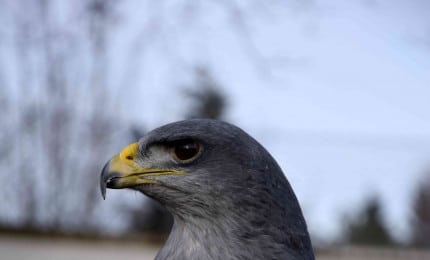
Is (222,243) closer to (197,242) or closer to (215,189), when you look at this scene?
(197,242)

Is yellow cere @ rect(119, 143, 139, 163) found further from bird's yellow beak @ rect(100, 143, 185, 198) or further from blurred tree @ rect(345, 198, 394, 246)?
blurred tree @ rect(345, 198, 394, 246)

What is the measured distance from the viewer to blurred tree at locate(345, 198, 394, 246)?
28375mm

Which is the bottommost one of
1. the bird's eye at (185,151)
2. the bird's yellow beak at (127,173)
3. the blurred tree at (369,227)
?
the bird's yellow beak at (127,173)

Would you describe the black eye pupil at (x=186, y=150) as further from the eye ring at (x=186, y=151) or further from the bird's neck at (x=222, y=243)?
the bird's neck at (x=222, y=243)

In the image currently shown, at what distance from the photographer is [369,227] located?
2992 centimetres

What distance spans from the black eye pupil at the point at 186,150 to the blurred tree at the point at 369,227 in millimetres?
25461

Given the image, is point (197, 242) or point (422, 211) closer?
point (197, 242)

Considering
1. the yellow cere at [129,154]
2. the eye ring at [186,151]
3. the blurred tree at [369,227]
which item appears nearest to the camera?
the eye ring at [186,151]

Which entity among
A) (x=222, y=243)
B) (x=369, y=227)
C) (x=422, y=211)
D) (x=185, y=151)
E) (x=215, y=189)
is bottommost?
(x=222, y=243)

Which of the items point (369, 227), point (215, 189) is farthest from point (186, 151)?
point (369, 227)

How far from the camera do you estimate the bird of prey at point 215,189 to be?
2.60m

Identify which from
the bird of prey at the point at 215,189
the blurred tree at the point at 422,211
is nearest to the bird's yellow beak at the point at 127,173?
the bird of prey at the point at 215,189

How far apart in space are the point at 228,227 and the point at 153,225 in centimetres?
865

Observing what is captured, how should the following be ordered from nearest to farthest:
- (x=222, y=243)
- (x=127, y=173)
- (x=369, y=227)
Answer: (x=222, y=243) < (x=127, y=173) < (x=369, y=227)
